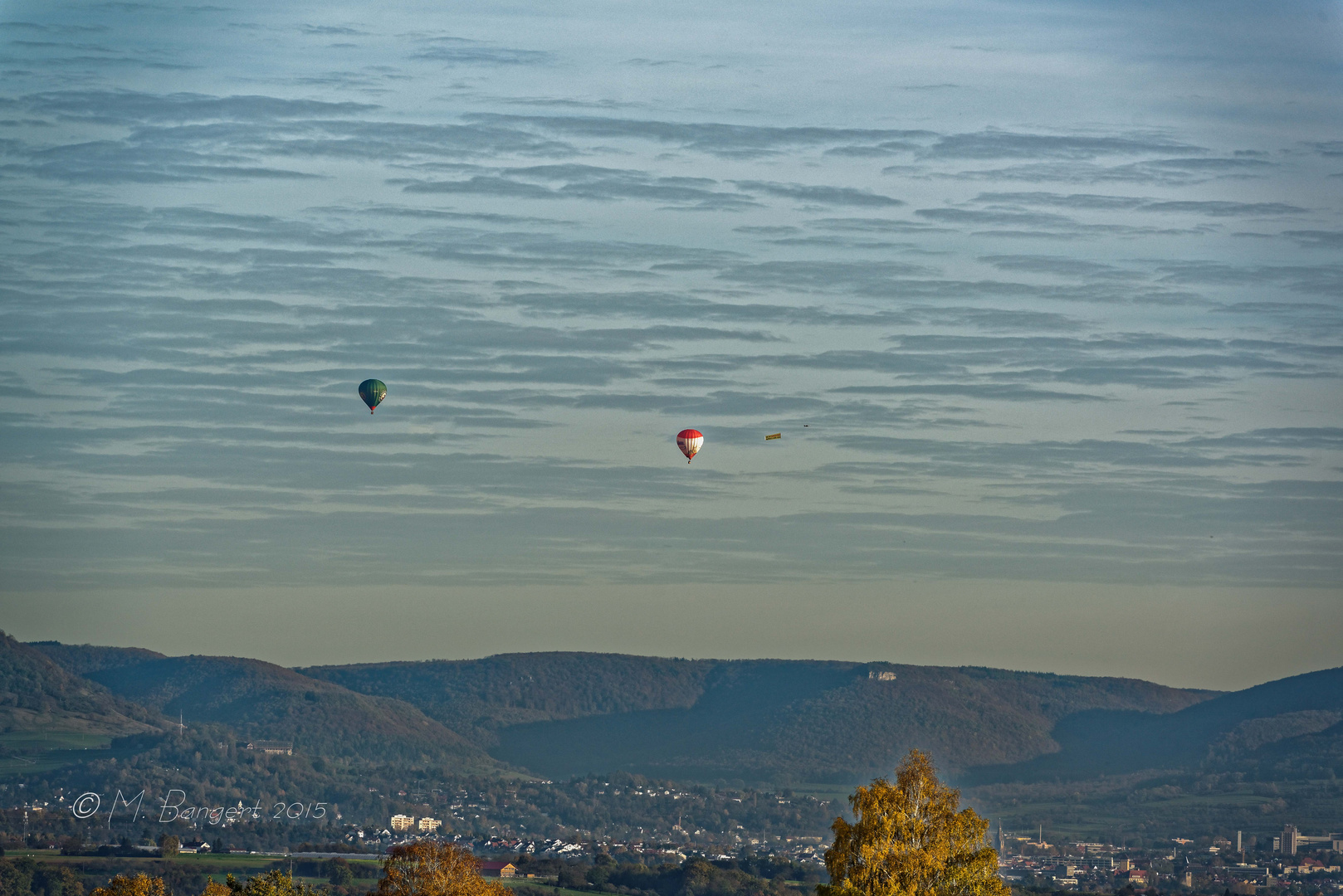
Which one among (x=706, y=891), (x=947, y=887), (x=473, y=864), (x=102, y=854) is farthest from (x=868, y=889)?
(x=102, y=854)

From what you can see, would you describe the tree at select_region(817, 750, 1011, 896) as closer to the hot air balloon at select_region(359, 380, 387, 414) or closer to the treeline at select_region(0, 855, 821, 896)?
the hot air balloon at select_region(359, 380, 387, 414)

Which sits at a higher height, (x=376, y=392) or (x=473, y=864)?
(x=376, y=392)

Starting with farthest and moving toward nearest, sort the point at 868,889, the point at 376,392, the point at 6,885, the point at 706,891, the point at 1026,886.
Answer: the point at 1026,886 → the point at 706,891 → the point at 6,885 → the point at 376,392 → the point at 868,889

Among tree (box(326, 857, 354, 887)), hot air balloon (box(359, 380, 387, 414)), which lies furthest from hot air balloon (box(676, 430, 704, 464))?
tree (box(326, 857, 354, 887))

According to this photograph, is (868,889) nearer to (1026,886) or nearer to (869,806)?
(869,806)

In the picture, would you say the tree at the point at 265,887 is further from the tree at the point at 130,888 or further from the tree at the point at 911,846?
the tree at the point at 911,846
